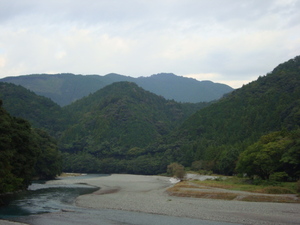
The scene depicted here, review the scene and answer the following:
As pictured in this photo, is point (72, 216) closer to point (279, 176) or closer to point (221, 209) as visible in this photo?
point (221, 209)

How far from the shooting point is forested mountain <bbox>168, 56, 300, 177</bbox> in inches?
4884

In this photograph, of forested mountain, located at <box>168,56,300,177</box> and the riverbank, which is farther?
forested mountain, located at <box>168,56,300,177</box>

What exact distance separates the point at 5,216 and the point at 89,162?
145 metres

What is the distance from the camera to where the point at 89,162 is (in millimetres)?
181500

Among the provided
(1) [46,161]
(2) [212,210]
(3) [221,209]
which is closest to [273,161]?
(3) [221,209]

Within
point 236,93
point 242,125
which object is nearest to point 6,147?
point 242,125

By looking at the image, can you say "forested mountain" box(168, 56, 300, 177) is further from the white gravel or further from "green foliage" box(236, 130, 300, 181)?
the white gravel

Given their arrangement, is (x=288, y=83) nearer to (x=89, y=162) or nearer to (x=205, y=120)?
(x=205, y=120)

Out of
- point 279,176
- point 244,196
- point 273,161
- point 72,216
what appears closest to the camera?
point 72,216

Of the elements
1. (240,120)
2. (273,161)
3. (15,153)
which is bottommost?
(273,161)

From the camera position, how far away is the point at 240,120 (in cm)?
15800

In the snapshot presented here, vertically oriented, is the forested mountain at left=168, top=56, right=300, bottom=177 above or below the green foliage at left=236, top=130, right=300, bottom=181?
above

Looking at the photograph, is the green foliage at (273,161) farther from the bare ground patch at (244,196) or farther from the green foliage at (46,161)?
the green foliage at (46,161)

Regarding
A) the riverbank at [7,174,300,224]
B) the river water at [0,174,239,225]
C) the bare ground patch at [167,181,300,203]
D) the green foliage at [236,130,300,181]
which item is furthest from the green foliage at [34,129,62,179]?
the green foliage at [236,130,300,181]
